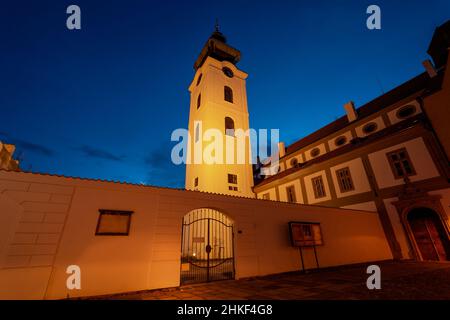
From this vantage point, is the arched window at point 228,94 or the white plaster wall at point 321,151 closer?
the white plaster wall at point 321,151

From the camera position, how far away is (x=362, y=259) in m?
12.6

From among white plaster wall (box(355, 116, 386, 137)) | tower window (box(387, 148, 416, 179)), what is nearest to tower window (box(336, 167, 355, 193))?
tower window (box(387, 148, 416, 179))

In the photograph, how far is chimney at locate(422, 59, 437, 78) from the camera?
1619cm

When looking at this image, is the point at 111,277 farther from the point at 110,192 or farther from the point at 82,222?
the point at 110,192

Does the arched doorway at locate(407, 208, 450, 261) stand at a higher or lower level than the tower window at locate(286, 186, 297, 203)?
lower

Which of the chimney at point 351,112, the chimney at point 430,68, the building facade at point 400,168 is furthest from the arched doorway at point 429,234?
the chimney at point 430,68

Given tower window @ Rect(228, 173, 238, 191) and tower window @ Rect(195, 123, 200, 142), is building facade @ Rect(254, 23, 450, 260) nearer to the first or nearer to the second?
tower window @ Rect(228, 173, 238, 191)

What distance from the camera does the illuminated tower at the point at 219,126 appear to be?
65.2ft

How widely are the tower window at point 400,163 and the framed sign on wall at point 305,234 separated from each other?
7.95 m

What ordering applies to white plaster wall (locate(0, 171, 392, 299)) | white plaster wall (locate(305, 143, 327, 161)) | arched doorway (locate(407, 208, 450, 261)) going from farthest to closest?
white plaster wall (locate(305, 143, 327, 161)) < arched doorway (locate(407, 208, 450, 261)) < white plaster wall (locate(0, 171, 392, 299))

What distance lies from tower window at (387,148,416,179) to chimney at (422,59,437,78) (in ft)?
26.3

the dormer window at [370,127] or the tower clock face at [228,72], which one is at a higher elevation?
the tower clock face at [228,72]

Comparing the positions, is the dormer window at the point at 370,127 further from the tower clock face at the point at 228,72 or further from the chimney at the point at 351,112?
the tower clock face at the point at 228,72
